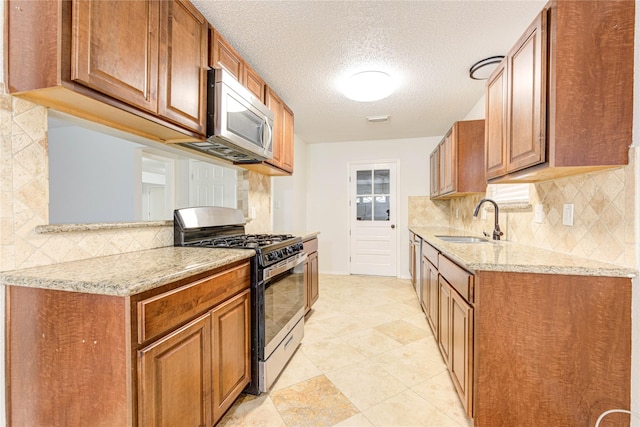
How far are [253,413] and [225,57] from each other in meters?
2.23

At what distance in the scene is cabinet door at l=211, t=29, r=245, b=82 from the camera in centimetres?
179

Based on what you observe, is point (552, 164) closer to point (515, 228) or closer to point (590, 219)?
point (590, 219)

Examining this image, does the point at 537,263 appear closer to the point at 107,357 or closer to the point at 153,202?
the point at 107,357

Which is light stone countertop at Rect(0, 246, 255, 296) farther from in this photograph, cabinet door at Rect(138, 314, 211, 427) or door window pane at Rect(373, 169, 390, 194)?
door window pane at Rect(373, 169, 390, 194)

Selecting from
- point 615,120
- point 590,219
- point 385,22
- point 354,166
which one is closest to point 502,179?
point 590,219

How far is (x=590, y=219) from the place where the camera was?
57.7 inches

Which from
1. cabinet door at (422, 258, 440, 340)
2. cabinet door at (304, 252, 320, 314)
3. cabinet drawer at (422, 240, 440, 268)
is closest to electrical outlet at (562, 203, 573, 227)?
cabinet drawer at (422, 240, 440, 268)

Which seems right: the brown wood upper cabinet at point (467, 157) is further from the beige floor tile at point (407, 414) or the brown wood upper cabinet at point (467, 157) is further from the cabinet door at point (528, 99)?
the beige floor tile at point (407, 414)

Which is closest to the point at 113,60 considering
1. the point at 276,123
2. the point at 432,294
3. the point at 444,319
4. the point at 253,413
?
the point at 276,123

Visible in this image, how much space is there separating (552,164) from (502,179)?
22.2 inches

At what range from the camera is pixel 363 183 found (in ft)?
16.1

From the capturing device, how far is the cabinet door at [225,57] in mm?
1794

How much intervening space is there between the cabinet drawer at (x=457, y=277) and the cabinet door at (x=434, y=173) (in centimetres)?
199

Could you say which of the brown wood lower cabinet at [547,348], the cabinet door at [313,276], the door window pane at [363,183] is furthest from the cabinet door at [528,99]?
the door window pane at [363,183]
